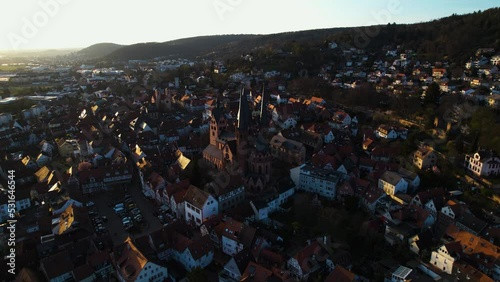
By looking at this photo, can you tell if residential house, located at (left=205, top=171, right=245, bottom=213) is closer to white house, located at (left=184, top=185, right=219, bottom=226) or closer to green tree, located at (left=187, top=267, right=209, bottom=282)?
white house, located at (left=184, top=185, right=219, bottom=226)

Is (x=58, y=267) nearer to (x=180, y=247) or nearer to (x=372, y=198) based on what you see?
(x=180, y=247)

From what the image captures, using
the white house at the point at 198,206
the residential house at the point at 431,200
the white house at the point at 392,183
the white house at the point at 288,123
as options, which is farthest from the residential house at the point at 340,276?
the white house at the point at 288,123

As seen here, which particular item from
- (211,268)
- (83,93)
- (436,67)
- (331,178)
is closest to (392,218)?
(331,178)

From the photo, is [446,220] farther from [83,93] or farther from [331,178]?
[83,93]

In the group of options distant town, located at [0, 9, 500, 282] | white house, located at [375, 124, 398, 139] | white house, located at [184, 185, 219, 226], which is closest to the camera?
distant town, located at [0, 9, 500, 282]

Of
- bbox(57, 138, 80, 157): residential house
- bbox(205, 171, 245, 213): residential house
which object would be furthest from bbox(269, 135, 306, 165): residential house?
bbox(57, 138, 80, 157): residential house

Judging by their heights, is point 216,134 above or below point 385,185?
above
